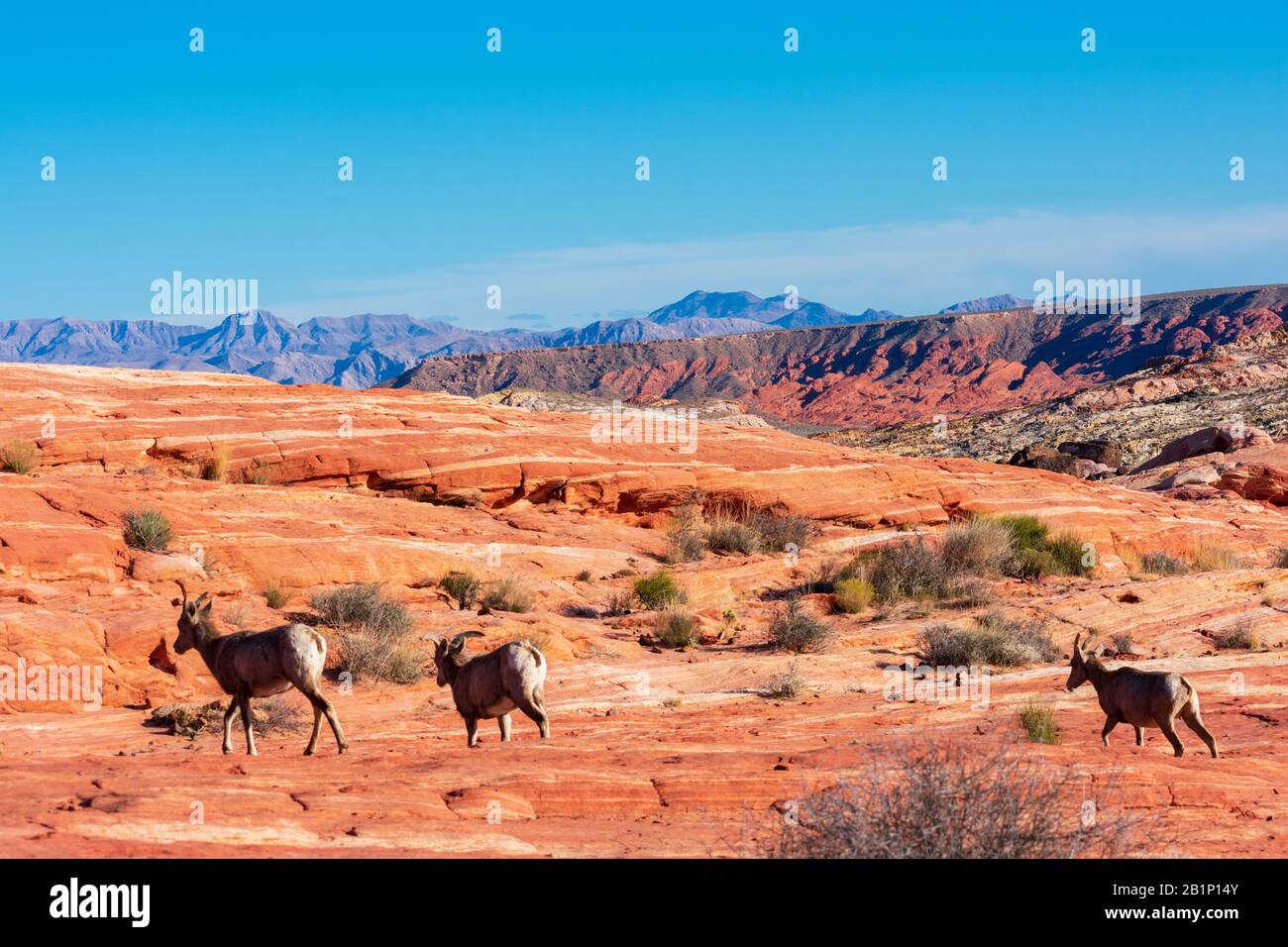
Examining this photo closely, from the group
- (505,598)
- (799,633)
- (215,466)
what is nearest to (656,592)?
(505,598)

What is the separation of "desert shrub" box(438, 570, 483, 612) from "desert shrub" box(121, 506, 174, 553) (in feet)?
14.3

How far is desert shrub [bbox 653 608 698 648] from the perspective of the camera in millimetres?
18547

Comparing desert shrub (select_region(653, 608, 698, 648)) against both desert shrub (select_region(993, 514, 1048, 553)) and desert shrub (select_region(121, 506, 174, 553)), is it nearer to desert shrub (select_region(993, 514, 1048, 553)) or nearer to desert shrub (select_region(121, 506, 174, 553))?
desert shrub (select_region(121, 506, 174, 553))

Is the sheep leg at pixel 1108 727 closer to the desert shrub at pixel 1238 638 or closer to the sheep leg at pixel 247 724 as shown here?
the sheep leg at pixel 247 724

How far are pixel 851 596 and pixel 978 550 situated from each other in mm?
4212

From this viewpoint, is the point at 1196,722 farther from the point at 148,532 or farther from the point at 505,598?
the point at 148,532

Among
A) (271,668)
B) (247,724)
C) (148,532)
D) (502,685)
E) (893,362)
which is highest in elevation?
(893,362)

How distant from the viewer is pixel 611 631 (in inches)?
742

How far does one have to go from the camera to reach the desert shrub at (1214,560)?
25156mm

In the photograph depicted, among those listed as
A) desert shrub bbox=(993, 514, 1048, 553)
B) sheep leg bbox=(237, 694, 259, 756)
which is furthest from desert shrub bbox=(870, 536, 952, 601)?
sheep leg bbox=(237, 694, 259, 756)

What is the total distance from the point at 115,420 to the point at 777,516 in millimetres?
14265

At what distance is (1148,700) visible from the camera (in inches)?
446

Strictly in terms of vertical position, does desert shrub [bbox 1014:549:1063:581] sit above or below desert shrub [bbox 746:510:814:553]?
below
